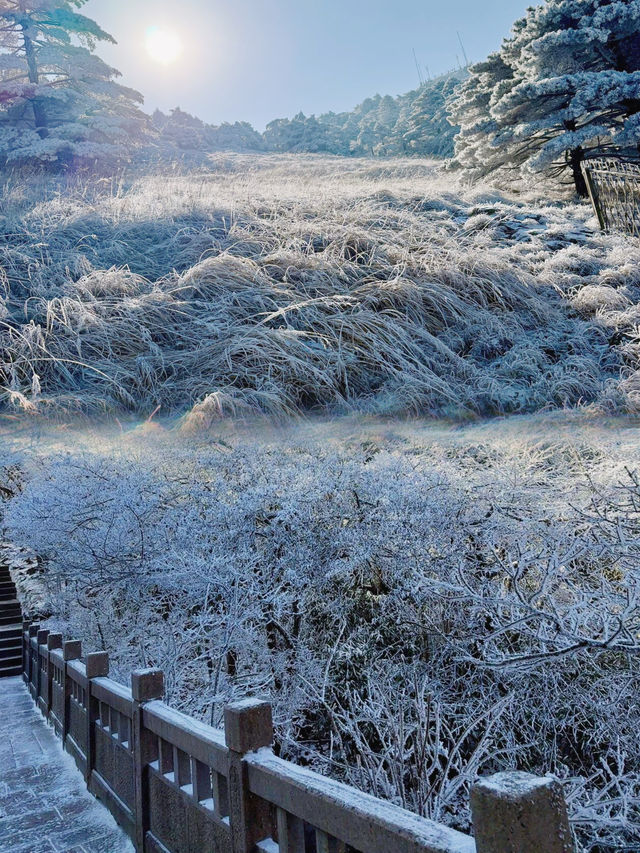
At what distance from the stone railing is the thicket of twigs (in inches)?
123

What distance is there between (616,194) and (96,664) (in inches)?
388

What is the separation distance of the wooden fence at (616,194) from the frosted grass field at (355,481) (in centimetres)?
87

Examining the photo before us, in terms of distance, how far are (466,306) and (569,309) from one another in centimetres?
125

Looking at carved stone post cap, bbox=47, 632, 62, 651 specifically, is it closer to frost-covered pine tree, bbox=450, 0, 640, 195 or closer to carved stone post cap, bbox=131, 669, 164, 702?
carved stone post cap, bbox=131, 669, 164, 702

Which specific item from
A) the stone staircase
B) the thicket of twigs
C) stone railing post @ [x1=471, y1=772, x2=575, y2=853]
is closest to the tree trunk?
the thicket of twigs

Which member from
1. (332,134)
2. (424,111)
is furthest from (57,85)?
(424,111)

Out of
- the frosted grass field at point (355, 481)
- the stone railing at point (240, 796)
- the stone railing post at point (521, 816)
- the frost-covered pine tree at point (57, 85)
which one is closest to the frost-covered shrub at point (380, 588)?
the frosted grass field at point (355, 481)

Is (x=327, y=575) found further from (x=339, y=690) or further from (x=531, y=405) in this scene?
(x=531, y=405)

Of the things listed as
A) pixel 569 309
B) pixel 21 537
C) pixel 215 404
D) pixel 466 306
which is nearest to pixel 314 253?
pixel 466 306

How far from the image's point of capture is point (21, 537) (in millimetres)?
6582

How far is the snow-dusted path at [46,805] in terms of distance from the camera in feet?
8.75

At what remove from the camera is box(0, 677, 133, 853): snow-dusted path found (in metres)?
2.67

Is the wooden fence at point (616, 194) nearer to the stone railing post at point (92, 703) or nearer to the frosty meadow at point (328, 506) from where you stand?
the frosty meadow at point (328, 506)

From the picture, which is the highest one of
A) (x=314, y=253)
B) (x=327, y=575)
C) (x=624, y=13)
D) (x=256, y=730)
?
(x=624, y=13)
